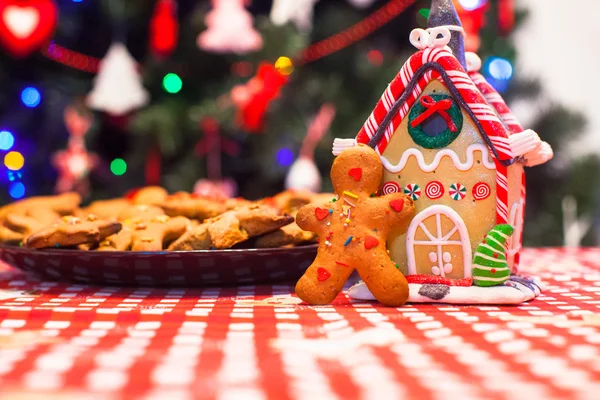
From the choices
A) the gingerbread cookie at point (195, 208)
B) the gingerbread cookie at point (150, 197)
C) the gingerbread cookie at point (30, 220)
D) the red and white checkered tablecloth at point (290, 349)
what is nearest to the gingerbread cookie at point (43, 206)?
the gingerbread cookie at point (30, 220)

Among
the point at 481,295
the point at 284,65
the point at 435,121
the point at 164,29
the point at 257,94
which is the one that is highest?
the point at 164,29

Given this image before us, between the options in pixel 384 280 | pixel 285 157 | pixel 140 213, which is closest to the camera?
pixel 384 280

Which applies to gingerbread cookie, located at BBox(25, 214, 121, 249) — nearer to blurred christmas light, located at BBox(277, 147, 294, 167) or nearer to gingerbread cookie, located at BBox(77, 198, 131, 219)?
gingerbread cookie, located at BBox(77, 198, 131, 219)

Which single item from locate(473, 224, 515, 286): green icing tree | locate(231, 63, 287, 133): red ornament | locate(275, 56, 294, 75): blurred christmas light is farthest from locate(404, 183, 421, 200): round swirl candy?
locate(275, 56, 294, 75): blurred christmas light

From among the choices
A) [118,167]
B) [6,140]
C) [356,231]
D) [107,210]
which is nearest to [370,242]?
[356,231]

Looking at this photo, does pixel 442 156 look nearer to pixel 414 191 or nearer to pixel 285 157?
pixel 414 191

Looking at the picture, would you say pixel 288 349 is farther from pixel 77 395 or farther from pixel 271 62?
pixel 271 62
